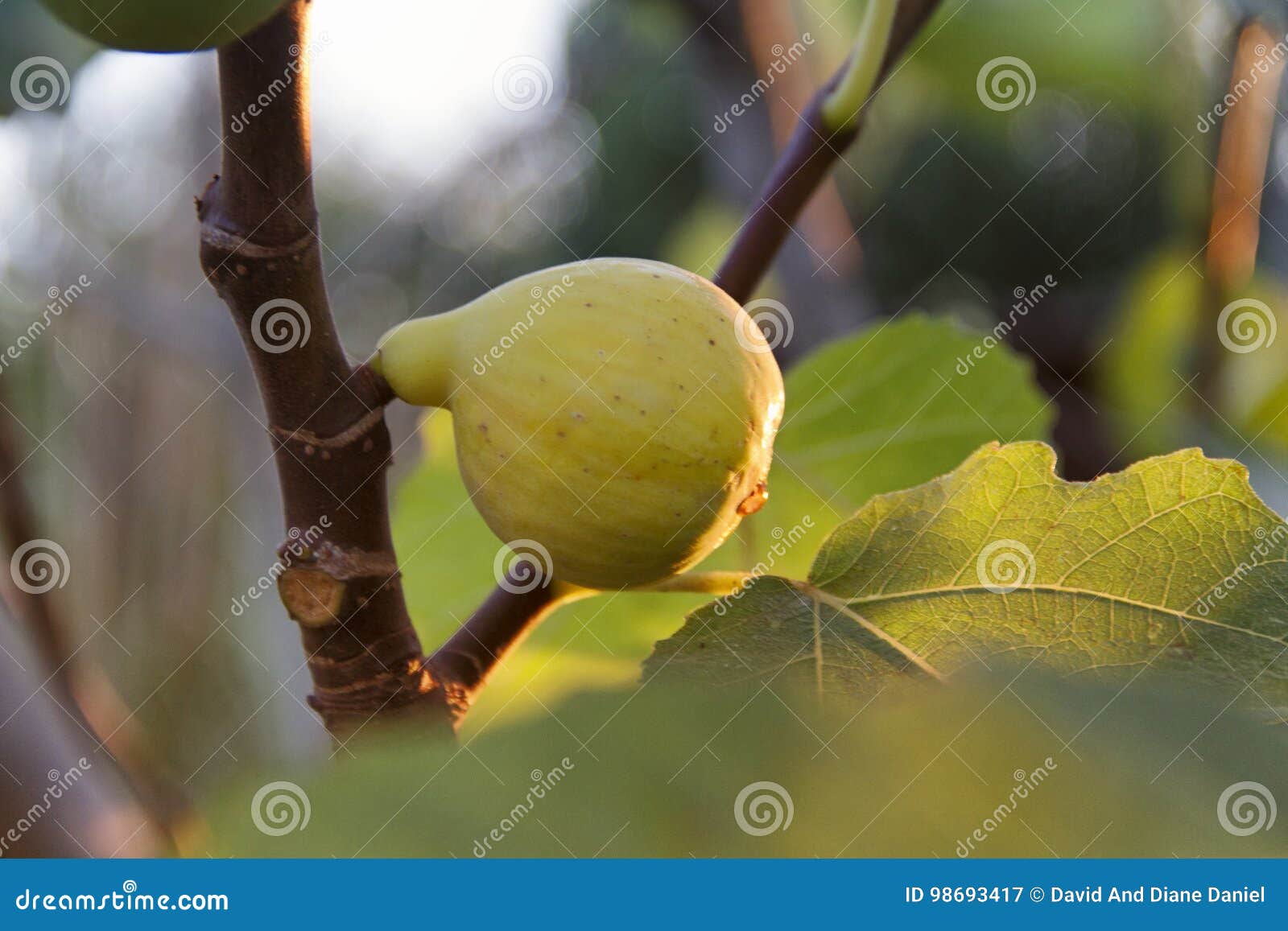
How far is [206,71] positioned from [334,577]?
6.35 ft

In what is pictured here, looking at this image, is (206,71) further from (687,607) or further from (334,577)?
(334,577)

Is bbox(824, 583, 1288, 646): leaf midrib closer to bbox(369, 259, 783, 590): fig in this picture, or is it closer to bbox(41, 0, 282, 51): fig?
bbox(369, 259, 783, 590): fig

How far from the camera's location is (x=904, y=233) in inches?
203

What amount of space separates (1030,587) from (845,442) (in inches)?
10.8

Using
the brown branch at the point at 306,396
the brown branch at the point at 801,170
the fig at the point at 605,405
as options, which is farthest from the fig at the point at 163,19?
the brown branch at the point at 801,170

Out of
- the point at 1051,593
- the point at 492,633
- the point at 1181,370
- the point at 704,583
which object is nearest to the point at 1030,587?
the point at 1051,593

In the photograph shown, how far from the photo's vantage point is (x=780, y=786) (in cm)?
25

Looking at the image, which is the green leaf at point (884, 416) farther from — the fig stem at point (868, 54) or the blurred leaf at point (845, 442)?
the fig stem at point (868, 54)

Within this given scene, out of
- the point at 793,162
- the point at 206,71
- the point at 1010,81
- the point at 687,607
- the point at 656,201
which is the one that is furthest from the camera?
the point at 656,201

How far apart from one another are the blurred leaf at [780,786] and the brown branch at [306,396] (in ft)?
Result: 0.63

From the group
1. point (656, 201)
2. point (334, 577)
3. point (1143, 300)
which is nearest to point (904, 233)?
point (656, 201)

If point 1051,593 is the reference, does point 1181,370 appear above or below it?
above

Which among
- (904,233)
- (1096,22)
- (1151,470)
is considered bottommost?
(1151,470)

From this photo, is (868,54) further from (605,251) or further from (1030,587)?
(605,251)
